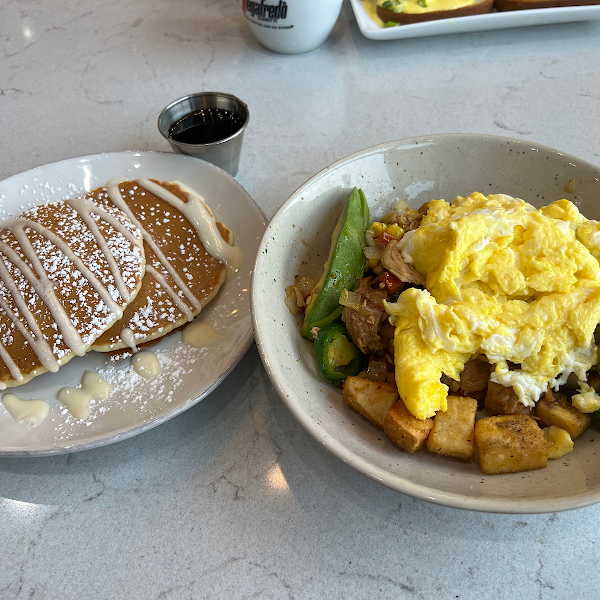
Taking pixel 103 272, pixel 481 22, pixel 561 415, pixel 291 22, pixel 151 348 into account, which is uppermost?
pixel 291 22

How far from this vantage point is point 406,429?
4.49ft

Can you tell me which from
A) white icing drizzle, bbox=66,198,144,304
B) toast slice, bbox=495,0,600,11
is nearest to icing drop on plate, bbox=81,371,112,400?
white icing drizzle, bbox=66,198,144,304

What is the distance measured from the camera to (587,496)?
1.16 metres

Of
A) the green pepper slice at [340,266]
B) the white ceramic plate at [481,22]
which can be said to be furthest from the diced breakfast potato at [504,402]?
the white ceramic plate at [481,22]

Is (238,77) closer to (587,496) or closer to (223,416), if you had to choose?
(223,416)

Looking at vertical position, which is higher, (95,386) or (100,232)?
(100,232)

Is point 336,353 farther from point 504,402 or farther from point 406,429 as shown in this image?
point 504,402

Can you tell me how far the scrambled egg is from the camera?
1438 mm

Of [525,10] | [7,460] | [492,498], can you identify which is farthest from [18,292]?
[525,10]

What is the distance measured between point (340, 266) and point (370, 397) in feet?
1.50

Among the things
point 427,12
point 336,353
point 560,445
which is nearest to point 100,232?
point 336,353

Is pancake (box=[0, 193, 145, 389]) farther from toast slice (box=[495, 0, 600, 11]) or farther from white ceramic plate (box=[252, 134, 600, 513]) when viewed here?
toast slice (box=[495, 0, 600, 11])

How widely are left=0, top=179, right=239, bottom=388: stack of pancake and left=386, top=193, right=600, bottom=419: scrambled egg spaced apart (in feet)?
2.82

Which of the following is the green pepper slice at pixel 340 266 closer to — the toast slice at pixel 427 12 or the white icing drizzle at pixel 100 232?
the white icing drizzle at pixel 100 232
